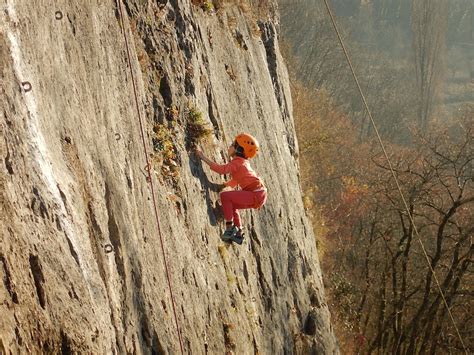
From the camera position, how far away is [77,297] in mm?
4609

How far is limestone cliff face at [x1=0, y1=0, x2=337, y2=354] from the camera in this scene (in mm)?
4348

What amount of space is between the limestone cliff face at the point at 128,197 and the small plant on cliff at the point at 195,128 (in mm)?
41

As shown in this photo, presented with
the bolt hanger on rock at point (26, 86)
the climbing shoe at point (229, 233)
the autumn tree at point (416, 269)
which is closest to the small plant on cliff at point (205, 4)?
the climbing shoe at point (229, 233)

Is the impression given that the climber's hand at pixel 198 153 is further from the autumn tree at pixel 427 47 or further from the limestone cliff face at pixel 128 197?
the autumn tree at pixel 427 47

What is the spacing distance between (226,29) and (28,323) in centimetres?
883

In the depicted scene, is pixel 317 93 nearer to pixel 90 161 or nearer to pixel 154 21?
pixel 154 21

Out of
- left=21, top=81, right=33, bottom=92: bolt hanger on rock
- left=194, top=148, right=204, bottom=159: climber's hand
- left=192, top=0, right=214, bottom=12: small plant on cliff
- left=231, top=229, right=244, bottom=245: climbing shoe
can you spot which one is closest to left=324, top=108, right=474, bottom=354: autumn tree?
left=192, top=0, right=214, bottom=12: small plant on cliff

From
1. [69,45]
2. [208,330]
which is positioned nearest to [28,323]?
[69,45]

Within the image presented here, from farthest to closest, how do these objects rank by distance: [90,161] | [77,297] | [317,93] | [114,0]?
[317,93] → [114,0] → [90,161] → [77,297]

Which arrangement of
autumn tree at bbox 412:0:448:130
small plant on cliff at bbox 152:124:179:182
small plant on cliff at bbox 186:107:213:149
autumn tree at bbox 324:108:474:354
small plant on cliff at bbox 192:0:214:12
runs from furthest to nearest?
1. autumn tree at bbox 412:0:448:130
2. autumn tree at bbox 324:108:474:354
3. small plant on cliff at bbox 192:0:214:12
4. small plant on cliff at bbox 186:107:213:149
5. small plant on cliff at bbox 152:124:179:182

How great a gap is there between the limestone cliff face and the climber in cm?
25

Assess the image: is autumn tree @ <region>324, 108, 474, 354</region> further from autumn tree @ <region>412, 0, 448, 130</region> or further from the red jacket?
autumn tree @ <region>412, 0, 448, 130</region>

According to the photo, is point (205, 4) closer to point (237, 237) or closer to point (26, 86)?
point (237, 237)

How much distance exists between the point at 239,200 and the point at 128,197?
2.40 meters
